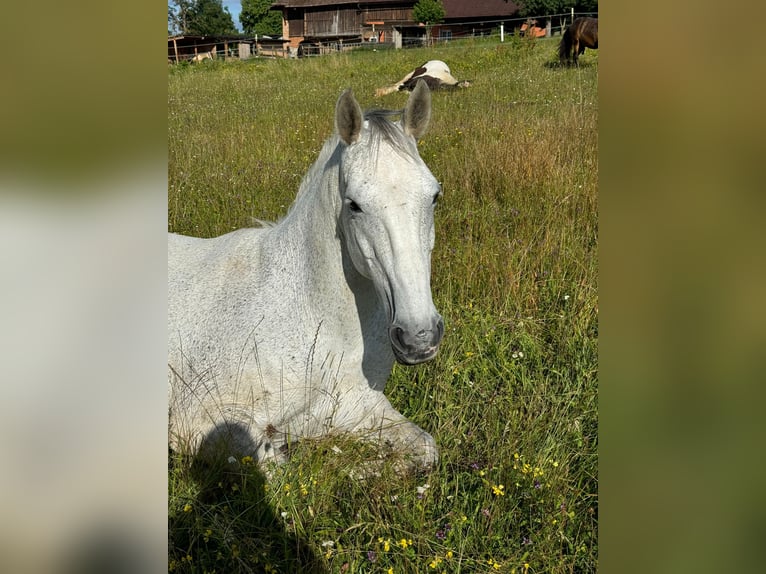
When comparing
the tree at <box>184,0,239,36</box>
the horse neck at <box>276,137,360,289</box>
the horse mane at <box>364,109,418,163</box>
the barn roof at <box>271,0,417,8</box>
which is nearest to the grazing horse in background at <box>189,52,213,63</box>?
the barn roof at <box>271,0,417,8</box>

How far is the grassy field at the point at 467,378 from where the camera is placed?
2182 mm

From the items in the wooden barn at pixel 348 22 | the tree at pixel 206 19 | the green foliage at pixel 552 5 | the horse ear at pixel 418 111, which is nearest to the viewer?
the tree at pixel 206 19

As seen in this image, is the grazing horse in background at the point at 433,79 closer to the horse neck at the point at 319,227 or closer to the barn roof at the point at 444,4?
the barn roof at the point at 444,4

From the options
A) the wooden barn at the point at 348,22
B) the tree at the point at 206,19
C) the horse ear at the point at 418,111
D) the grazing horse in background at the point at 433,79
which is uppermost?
the wooden barn at the point at 348,22

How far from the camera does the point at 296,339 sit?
2.56 meters

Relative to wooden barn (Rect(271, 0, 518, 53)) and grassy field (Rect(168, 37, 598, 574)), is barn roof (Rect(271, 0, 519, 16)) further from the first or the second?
grassy field (Rect(168, 37, 598, 574))

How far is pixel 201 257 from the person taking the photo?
305 cm

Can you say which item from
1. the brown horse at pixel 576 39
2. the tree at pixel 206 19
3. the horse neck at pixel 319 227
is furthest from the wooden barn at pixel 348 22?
the tree at pixel 206 19

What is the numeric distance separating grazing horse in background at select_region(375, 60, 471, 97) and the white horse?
6.21 metres

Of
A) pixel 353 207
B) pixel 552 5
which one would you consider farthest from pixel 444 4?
pixel 353 207

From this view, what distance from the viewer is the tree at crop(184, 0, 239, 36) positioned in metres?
1.41

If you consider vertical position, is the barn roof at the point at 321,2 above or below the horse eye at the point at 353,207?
above
